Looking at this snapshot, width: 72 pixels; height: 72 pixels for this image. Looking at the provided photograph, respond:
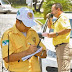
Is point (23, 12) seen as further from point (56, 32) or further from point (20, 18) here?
point (56, 32)

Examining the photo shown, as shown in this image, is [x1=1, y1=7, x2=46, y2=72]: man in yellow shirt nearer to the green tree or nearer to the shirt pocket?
the shirt pocket

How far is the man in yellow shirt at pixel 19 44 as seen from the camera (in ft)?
8.48

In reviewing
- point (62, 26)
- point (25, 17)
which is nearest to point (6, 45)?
point (25, 17)

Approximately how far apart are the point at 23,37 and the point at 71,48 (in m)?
1.72

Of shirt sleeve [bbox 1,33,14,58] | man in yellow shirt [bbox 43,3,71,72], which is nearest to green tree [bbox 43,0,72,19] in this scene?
man in yellow shirt [bbox 43,3,71,72]

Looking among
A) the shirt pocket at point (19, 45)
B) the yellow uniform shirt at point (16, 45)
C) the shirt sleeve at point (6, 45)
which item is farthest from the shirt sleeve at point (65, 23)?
the shirt sleeve at point (6, 45)

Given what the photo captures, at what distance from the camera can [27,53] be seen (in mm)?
2619

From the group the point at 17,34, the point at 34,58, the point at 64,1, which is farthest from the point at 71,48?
the point at 64,1

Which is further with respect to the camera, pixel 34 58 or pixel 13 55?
pixel 34 58

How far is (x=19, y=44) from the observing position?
A: 2631 millimetres

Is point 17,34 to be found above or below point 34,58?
above

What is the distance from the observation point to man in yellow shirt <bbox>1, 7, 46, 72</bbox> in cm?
259

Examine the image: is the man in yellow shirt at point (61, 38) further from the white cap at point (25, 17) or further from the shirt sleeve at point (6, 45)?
the shirt sleeve at point (6, 45)

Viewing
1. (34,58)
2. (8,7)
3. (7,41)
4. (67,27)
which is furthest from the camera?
(8,7)
